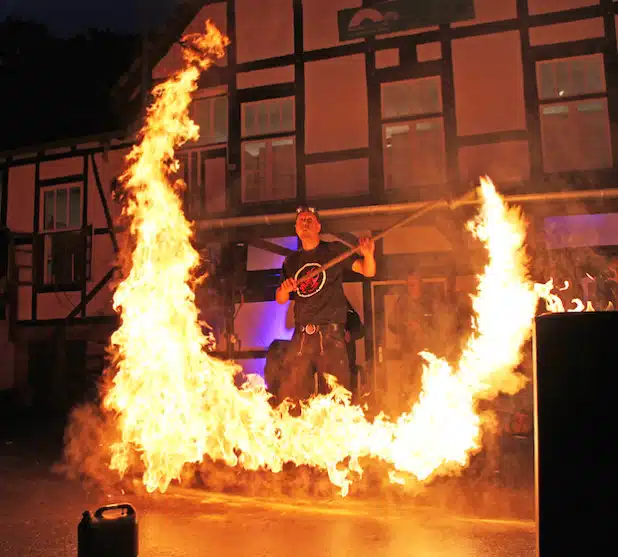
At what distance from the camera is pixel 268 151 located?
10375mm

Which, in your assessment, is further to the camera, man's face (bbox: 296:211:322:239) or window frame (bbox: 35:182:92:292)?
window frame (bbox: 35:182:92:292)

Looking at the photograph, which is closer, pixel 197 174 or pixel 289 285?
pixel 289 285

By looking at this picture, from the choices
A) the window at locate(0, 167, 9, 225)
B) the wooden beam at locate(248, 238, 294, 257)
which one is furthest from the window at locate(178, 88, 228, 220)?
the window at locate(0, 167, 9, 225)

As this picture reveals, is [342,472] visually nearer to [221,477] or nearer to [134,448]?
[221,477]

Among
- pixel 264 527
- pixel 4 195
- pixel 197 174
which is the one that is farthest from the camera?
pixel 4 195

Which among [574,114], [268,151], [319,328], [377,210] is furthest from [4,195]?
[574,114]

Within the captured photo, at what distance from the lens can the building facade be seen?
28.9ft

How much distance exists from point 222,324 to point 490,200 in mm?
5099

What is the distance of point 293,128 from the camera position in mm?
10172

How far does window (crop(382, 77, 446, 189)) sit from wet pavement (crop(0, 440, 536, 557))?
622 cm

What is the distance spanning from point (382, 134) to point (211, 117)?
3496mm

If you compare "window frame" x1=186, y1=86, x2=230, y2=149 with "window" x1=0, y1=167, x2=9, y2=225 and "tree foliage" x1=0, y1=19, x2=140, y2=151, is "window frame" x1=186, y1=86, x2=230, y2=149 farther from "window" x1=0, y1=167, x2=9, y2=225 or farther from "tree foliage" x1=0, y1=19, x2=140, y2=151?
"window" x1=0, y1=167, x2=9, y2=225

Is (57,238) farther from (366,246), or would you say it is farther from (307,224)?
(366,246)

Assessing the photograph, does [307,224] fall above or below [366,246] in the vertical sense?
above
